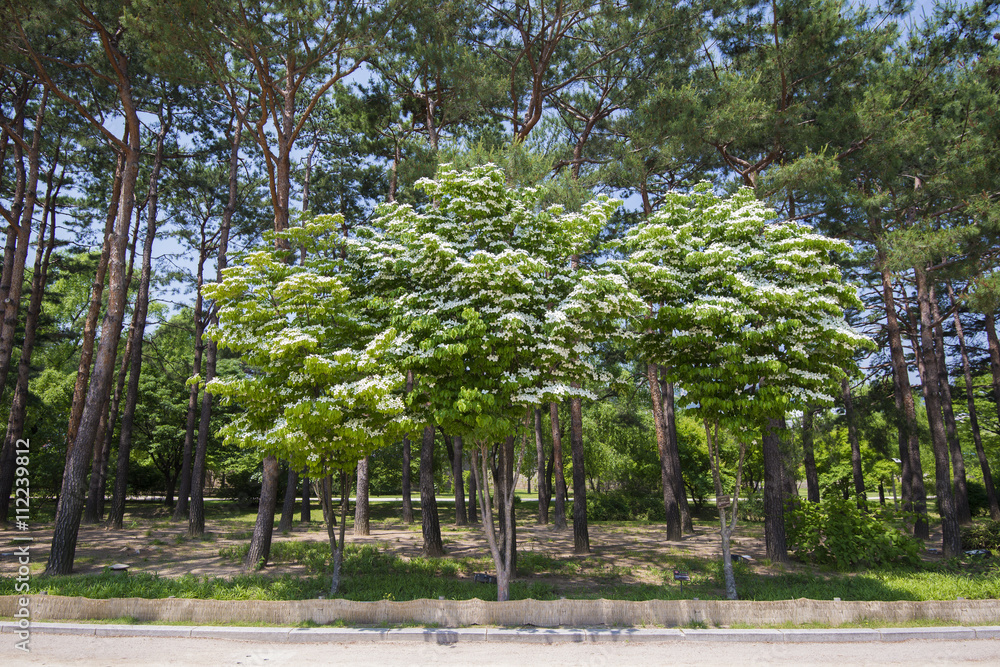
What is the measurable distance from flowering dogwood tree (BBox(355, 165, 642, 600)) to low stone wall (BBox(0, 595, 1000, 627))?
4.17ft

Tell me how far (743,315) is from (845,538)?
25.5 ft

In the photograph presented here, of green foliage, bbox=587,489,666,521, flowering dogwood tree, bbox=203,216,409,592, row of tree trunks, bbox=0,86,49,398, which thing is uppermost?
row of tree trunks, bbox=0,86,49,398

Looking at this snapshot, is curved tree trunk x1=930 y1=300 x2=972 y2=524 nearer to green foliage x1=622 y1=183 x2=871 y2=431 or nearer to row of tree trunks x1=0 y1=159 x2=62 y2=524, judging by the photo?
green foliage x1=622 y1=183 x2=871 y2=431

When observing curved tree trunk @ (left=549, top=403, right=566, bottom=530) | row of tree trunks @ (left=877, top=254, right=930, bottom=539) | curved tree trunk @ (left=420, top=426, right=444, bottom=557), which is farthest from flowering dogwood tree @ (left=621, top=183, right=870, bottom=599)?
curved tree trunk @ (left=549, top=403, right=566, bottom=530)

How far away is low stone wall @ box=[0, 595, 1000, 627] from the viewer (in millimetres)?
8148

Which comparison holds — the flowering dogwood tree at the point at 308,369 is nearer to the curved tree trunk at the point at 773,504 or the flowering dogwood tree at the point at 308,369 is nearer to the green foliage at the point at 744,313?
the green foliage at the point at 744,313

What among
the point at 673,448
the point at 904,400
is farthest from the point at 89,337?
the point at 904,400

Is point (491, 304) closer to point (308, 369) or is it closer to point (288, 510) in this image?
point (308, 369)

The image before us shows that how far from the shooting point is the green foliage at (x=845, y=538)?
1305 cm

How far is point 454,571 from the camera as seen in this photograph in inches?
489

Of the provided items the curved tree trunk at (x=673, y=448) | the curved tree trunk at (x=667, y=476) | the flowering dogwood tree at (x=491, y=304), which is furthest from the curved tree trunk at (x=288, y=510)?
the curved tree trunk at (x=673, y=448)

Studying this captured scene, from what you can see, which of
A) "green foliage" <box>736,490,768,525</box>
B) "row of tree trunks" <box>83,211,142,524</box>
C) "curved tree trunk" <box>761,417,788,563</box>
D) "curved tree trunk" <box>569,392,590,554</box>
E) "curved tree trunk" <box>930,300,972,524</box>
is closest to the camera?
"curved tree trunk" <box>761,417,788,563</box>

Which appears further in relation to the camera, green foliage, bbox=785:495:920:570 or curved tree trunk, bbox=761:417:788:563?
curved tree trunk, bbox=761:417:788:563

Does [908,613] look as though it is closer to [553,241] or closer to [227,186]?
[553,241]
